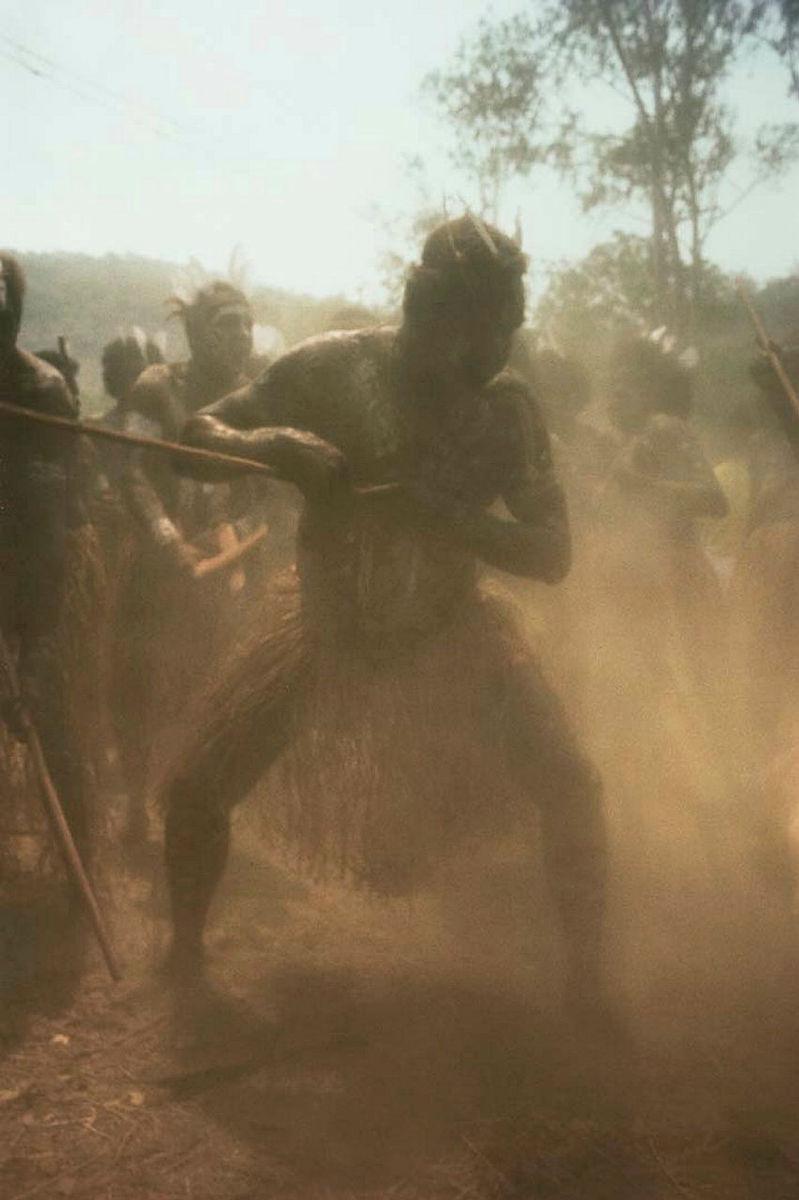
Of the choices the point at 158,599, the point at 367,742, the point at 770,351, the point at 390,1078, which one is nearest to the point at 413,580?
the point at 367,742

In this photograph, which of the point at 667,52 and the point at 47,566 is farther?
the point at 667,52

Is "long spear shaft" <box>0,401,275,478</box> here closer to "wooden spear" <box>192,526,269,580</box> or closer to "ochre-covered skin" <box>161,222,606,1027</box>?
"ochre-covered skin" <box>161,222,606,1027</box>

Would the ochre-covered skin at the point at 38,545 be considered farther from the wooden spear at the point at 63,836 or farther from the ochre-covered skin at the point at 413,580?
the ochre-covered skin at the point at 413,580

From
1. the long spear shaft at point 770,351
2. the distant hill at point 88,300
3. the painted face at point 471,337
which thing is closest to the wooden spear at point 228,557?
the painted face at point 471,337

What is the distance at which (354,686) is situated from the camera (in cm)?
370

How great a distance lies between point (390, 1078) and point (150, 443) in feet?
5.89

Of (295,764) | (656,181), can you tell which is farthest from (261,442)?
(656,181)

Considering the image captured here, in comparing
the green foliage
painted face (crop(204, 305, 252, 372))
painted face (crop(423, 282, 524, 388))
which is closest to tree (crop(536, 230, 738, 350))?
the green foliage

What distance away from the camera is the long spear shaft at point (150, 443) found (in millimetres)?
2648

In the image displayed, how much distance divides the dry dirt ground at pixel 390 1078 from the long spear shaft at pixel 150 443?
63.4 inches

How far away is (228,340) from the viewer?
19.7ft

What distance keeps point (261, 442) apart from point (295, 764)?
1.14 meters

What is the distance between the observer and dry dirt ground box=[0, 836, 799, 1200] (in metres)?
2.68

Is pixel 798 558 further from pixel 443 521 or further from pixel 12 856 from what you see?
pixel 12 856
